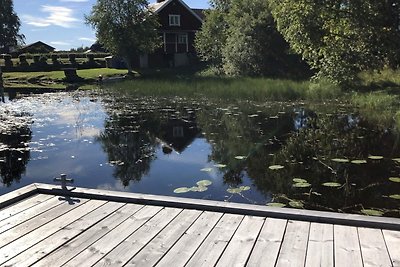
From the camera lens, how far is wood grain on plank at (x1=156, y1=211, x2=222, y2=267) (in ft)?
10.6

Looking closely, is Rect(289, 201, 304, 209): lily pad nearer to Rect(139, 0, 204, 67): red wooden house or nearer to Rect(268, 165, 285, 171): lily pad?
Rect(268, 165, 285, 171): lily pad

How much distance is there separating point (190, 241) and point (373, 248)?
5.02 ft

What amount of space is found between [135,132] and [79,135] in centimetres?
174

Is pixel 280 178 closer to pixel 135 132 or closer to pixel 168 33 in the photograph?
pixel 135 132

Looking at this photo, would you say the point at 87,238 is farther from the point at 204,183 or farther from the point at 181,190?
the point at 204,183

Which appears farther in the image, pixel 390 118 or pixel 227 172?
pixel 390 118

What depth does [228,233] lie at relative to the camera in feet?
12.2

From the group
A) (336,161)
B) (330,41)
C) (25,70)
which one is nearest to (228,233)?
(336,161)

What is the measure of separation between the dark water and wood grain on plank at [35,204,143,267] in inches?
102

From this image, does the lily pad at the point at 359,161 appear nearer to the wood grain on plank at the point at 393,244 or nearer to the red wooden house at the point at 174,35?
the wood grain on plank at the point at 393,244

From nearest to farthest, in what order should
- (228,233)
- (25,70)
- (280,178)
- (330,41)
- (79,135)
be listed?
(228,233)
(280,178)
(79,135)
(330,41)
(25,70)

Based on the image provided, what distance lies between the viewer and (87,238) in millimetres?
3682

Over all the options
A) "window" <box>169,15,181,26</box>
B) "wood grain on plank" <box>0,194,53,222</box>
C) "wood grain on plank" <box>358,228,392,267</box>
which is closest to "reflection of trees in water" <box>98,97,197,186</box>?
"wood grain on plank" <box>0,194,53,222</box>

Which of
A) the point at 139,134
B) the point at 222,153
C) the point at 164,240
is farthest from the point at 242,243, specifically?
the point at 139,134
